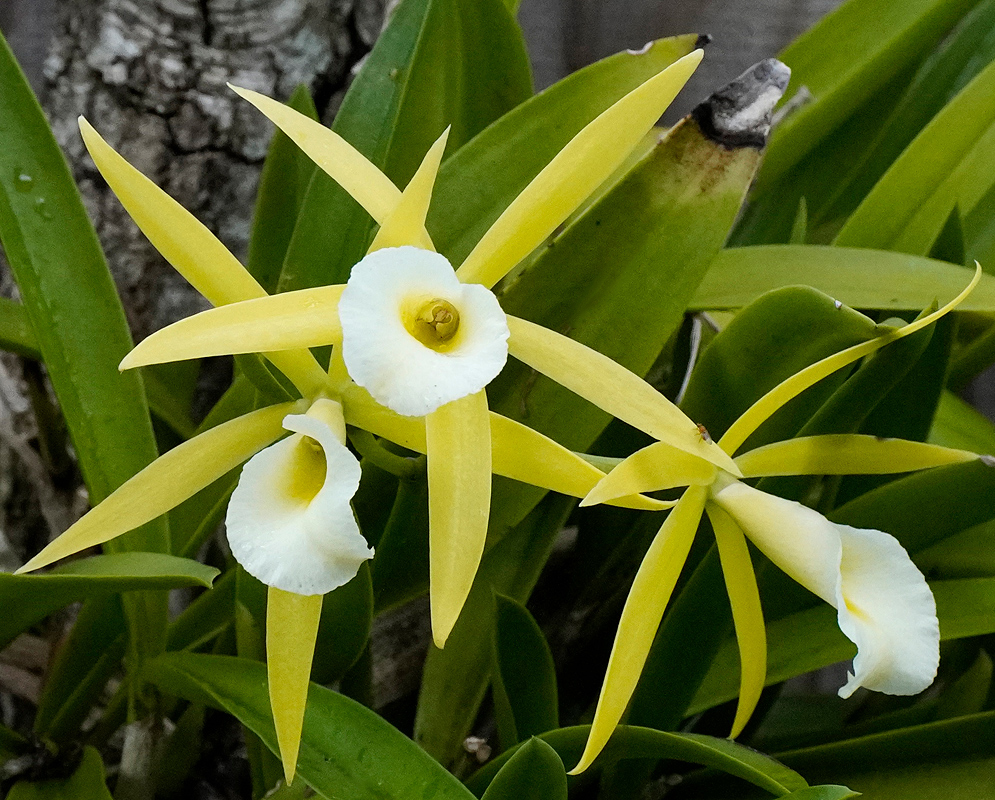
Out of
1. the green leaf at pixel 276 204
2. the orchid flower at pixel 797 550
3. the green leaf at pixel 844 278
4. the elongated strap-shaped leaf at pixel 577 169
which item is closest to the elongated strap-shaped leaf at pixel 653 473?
the orchid flower at pixel 797 550

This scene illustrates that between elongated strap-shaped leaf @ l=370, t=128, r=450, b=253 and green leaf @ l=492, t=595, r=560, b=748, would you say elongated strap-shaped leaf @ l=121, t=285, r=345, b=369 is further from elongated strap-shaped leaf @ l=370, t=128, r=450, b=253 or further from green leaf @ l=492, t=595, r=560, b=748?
green leaf @ l=492, t=595, r=560, b=748

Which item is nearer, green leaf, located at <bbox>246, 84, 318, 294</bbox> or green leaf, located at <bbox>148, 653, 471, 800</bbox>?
green leaf, located at <bbox>148, 653, 471, 800</bbox>

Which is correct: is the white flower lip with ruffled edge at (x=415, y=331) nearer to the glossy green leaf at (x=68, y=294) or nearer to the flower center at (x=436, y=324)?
the flower center at (x=436, y=324)

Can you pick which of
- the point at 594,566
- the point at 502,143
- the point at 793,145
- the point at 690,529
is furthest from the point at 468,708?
the point at 793,145

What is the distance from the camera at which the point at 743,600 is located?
1.41ft

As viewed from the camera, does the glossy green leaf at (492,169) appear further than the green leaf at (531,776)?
Yes

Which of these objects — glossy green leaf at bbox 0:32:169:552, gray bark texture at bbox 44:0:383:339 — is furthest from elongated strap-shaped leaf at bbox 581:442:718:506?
gray bark texture at bbox 44:0:383:339

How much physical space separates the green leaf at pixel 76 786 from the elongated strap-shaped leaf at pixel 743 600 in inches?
14.9

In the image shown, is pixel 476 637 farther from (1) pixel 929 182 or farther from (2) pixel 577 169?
(1) pixel 929 182

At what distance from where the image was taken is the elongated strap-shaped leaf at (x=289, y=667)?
363 mm

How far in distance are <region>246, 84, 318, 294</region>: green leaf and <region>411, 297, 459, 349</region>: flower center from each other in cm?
39

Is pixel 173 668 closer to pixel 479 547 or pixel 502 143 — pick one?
pixel 479 547

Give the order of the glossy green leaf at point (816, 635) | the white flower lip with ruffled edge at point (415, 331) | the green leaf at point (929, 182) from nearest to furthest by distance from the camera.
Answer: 1. the white flower lip with ruffled edge at point (415, 331)
2. the glossy green leaf at point (816, 635)
3. the green leaf at point (929, 182)

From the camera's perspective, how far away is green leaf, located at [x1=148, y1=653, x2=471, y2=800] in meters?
0.40
